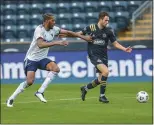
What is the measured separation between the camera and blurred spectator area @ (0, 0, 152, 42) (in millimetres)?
26219

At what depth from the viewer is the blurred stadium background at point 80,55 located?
11781mm

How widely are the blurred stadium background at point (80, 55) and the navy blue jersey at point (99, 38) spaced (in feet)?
4.10

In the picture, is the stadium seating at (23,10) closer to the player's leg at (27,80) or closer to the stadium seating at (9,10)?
the stadium seating at (9,10)

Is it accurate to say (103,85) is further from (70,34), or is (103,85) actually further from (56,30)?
(56,30)

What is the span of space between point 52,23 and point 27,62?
109 cm

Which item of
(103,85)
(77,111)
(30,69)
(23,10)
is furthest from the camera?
(23,10)

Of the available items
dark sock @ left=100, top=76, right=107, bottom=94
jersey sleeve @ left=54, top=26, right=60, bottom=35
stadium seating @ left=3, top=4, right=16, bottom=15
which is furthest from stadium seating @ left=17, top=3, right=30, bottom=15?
dark sock @ left=100, top=76, right=107, bottom=94

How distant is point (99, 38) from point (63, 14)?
13.4 m

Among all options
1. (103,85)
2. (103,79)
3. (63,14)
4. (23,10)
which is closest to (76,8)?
(63,14)

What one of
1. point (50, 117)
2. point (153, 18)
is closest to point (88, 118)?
point (50, 117)

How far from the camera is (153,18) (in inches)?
959

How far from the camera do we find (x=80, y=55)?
21.7m

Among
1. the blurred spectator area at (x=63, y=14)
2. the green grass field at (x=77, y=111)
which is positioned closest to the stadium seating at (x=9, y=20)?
the blurred spectator area at (x=63, y=14)

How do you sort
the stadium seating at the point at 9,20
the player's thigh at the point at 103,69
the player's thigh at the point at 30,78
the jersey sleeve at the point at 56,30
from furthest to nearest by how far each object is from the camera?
1. the stadium seating at the point at 9,20
2. the player's thigh at the point at 103,69
3. the jersey sleeve at the point at 56,30
4. the player's thigh at the point at 30,78
